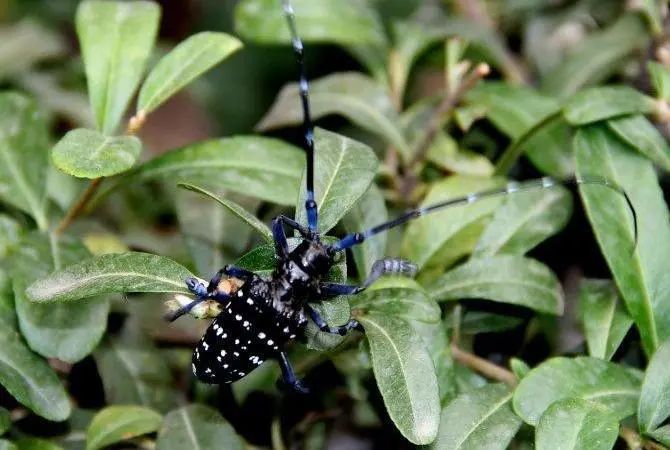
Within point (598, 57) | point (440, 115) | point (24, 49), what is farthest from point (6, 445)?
point (598, 57)

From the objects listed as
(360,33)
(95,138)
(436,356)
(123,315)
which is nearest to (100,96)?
(95,138)

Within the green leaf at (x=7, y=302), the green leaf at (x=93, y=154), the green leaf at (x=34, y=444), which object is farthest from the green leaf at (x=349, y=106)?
the green leaf at (x=34, y=444)

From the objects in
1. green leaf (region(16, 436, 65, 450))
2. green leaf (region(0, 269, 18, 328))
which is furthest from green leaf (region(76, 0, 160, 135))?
green leaf (region(16, 436, 65, 450))

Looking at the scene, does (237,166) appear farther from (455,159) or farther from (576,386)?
(576,386)

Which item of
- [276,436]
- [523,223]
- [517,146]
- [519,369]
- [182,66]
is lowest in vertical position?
[276,436]

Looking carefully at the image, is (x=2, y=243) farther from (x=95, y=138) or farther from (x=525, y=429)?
(x=525, y=429)

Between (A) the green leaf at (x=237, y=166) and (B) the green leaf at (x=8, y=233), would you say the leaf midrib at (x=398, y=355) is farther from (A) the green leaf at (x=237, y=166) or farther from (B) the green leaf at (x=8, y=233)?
(B) the green leaf at (x=8, y=233)
